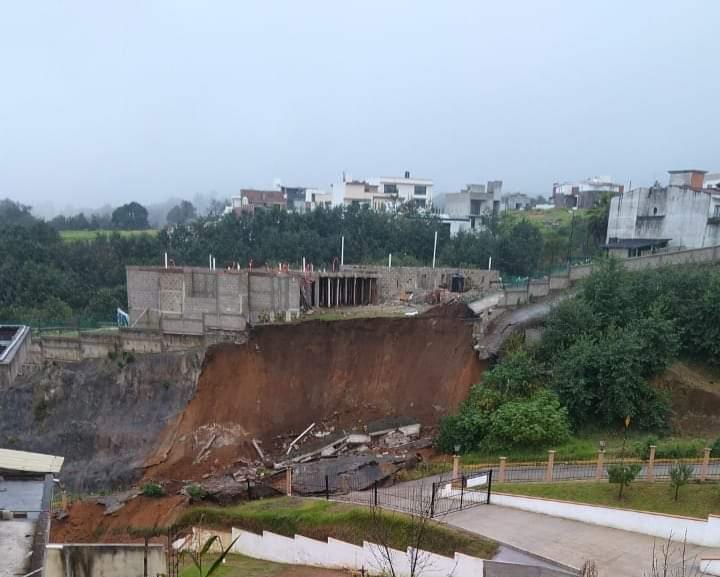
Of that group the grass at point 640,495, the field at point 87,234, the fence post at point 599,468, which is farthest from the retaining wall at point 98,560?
the field at point 87,234

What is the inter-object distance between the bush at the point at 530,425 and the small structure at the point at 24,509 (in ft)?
40.4

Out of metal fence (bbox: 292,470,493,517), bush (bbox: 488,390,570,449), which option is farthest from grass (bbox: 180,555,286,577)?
bush (bbox: 488,390,570,449)

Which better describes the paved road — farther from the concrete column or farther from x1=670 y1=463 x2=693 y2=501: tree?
the concrete column

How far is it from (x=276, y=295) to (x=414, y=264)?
15.1 m

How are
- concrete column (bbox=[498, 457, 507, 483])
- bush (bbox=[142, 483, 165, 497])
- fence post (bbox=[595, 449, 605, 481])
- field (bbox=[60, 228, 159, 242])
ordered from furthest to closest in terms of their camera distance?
1. field (bbox=[60, 228, 159, 242])
2. bush (bbox=[142, 483, 165, 497])
3. concrete column (bbox=[498, 457, 507, 483])
4. fence post (bbox=[595, 449, 605, 481])

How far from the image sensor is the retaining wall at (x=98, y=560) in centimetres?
859

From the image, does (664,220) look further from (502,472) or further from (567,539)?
(567,539)

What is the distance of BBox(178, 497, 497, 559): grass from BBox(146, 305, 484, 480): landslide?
5832mm

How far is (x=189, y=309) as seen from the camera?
2584 cm

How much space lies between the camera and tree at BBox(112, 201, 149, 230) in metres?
A: 81.4

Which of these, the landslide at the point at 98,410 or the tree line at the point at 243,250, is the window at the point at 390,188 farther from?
the landslide at the point at 98,410

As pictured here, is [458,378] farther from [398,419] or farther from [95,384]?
[95,384]

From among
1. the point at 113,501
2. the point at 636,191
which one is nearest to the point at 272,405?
the point at 113,501

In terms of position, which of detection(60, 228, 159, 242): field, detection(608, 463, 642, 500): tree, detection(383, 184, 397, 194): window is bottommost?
detection(608, 463, 642, 500): tree
